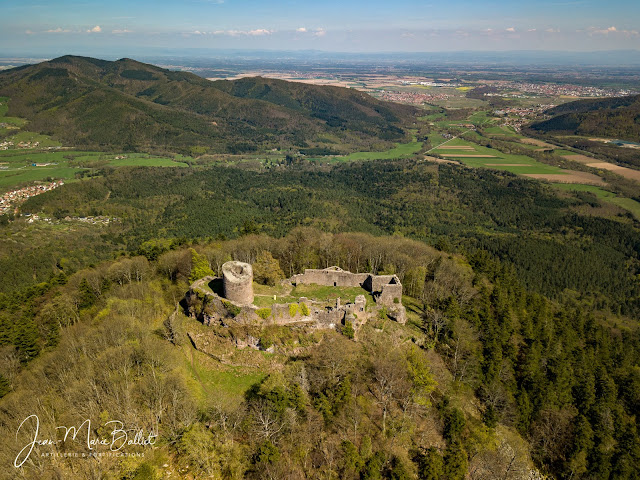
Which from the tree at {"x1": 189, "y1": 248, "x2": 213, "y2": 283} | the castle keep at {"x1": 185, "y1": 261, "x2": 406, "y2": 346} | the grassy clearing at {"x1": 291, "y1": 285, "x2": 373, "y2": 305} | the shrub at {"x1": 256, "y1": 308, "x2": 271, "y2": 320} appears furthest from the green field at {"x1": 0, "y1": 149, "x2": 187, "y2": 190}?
the shrub at {"x1": 256, "y1": 308, "x2": 271, "y2": 320}

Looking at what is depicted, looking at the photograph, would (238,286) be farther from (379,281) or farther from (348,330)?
(379,281)

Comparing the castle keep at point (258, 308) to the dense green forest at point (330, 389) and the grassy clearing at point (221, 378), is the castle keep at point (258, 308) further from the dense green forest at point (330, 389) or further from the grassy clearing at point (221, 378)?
the grassy clearing at point (221, 378)

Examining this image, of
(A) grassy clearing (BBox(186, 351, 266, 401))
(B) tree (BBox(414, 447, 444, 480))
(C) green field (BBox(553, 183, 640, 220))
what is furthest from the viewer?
(C) green field (BBox(553, 183, 640, 220))

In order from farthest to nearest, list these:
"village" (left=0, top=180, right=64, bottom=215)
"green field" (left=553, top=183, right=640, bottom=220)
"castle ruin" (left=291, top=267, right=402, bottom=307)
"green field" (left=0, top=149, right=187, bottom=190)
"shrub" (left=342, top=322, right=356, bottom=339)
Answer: "green field" (left=0, top=149, right=187, bottom=190) < "green field" (left=553, top=183, right=640, bottom=220) < "village" (left=0, top=180, right=64, bottom=215) < "castle ruin" (left=291, top=267, right=402, bottom=307) < "shrub" (left=342, top=322, right=356, bottom=339)

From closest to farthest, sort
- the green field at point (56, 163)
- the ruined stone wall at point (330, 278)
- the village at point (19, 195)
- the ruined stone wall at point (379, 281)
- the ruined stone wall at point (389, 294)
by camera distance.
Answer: the ruined stone wall at point (389, 294) < the ruined stone wall at point (379, 281) < the ruined stone wall at point (330, 278) < the village at point (19, 195) < the green field at point (56, 163)

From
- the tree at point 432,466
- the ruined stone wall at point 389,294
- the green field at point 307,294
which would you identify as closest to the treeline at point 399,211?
the ruined stone wall at point 389,294

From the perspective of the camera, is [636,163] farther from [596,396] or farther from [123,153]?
[123,153]

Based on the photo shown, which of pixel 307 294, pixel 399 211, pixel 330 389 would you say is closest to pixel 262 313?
pixel 307 294

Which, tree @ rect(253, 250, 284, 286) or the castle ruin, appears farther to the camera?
tree @ rect(253, 250, 284, 286)

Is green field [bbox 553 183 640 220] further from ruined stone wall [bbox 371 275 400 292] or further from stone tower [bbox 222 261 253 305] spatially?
stone tower [bbox 222 261 253 305]
